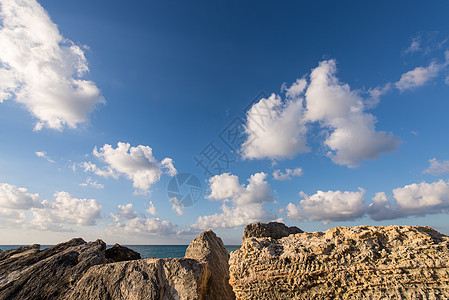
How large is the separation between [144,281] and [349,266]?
524cm

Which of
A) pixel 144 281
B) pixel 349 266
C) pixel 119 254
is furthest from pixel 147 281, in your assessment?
pixel 119 254

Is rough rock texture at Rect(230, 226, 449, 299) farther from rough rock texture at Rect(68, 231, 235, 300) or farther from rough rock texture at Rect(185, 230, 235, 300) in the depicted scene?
rough rock texture at Rect(185, 230, 235, 300)

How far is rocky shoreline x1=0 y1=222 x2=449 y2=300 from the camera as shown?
178 inches

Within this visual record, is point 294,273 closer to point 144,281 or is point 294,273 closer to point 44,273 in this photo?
point 144,281

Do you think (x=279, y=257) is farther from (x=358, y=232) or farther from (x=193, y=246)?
(x=193, y=246)

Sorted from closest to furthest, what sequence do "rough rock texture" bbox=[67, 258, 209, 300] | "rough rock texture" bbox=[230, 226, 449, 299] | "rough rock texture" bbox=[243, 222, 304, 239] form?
"rough rock texture" bbox=[230, 226, 449, 299], "rough rock texture" bbox=[67, 258, 209, 300], "rough rock texture" bbox=[243, 222, 304, 239]

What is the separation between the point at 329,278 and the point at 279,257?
1040mm

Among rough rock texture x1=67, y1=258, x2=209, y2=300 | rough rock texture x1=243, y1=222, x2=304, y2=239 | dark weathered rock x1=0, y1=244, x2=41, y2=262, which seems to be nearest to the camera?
rough rock texture x1=67, y1=258, x2=209, y2=300

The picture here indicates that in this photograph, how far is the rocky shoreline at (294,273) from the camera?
14.9ft

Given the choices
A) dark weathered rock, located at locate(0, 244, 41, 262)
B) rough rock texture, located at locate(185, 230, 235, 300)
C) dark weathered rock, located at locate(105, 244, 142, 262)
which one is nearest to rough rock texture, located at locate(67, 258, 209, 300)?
rough rock texture, located at locate(185, 230, 235, 300)

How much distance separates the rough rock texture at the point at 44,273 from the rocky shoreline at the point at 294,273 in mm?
29

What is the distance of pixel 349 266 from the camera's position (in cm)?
487

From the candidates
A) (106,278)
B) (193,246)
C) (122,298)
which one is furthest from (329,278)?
(193,246)

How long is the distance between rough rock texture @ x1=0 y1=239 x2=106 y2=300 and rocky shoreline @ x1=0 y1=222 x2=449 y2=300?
0.10ft
